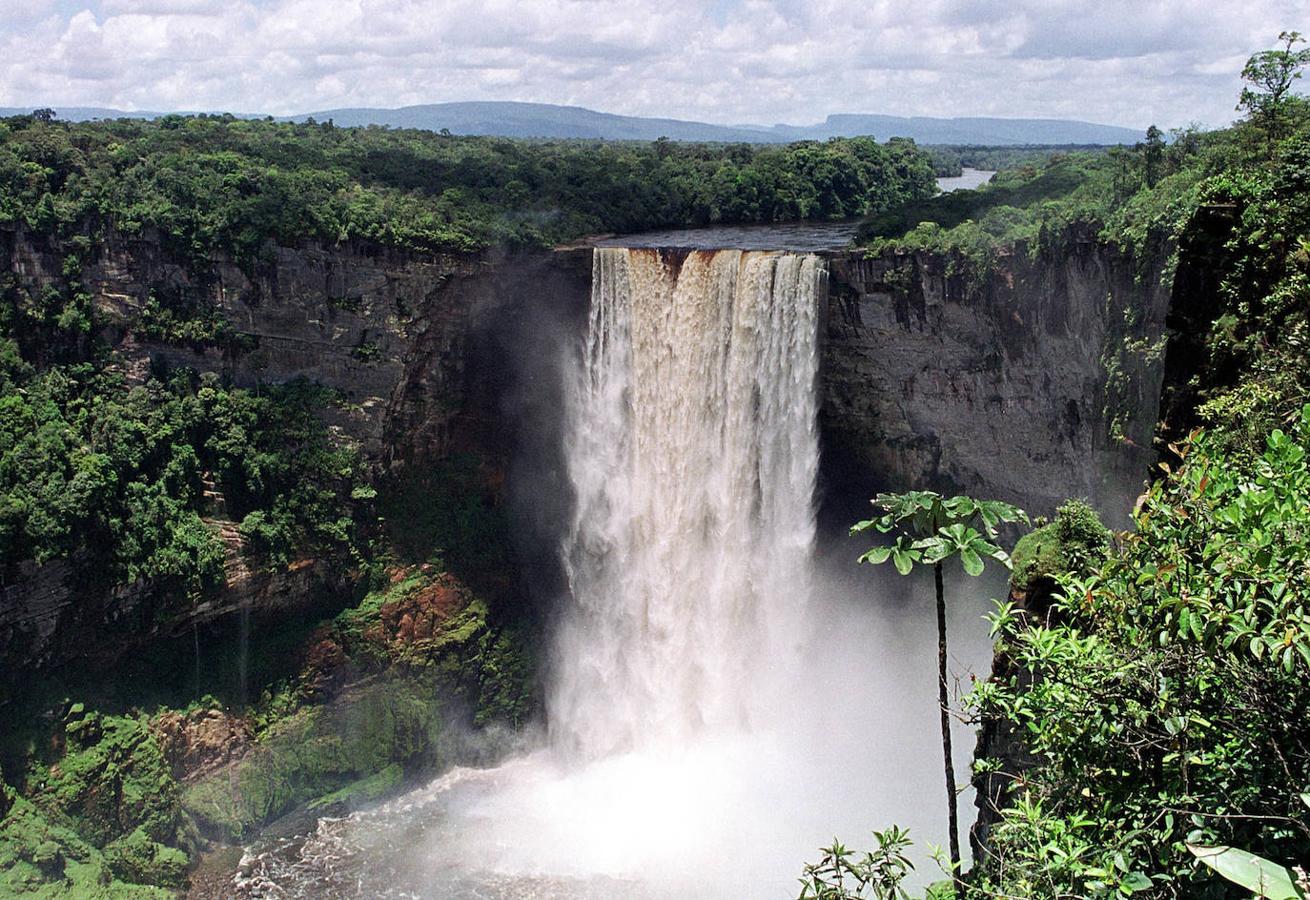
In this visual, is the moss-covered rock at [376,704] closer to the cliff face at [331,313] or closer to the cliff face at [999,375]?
the cliff face at [331,313]

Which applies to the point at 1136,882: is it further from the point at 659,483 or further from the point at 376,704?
the point at 376,704

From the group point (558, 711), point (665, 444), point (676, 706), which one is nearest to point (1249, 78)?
point (665, 444)

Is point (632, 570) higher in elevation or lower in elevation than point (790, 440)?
lower

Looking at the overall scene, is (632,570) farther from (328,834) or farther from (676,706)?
(328,834)

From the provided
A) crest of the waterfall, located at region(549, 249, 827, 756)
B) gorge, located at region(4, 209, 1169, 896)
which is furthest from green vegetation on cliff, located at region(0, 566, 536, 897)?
crest of the waterfall, located at region(549, 249, 827, 756)

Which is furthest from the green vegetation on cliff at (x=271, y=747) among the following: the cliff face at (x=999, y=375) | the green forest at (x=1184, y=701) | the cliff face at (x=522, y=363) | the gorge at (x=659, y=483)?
the green forest at (x=1184, y=701)

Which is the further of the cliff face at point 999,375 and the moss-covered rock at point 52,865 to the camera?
the moss-covered rock at point 52,865

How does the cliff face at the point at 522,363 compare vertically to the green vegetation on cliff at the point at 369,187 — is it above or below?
below

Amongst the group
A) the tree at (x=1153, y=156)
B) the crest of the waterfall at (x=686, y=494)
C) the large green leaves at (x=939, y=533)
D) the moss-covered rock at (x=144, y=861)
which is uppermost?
the tree at (x=1153, y=156)

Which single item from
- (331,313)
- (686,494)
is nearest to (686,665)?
(686,494)
